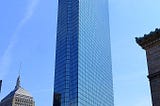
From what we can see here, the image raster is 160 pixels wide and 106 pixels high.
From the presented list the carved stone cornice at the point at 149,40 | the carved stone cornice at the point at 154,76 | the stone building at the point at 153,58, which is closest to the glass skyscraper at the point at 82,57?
the carved stone cornice at the point at 149,40

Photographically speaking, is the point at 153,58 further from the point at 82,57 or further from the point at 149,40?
the point at 82,57

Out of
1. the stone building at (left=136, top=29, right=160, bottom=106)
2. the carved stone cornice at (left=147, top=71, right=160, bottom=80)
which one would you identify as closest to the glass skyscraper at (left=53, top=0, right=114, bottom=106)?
the stone building at (left=136, top=29, right=160, bottom=106)

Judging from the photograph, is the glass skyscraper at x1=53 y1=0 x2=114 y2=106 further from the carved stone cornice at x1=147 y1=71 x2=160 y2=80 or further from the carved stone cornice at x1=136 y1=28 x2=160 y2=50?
the carved stone cornice at x1=147 y1=71 x2=160 y2=80

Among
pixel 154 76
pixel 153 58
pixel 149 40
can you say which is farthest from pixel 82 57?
pixel 154 76

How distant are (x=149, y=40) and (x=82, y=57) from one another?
93.3m

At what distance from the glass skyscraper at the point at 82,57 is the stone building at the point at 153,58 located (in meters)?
83.2

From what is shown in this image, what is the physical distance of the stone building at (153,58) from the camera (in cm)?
3114

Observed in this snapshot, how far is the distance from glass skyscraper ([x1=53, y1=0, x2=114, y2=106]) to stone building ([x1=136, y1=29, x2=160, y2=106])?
83153 millimetres

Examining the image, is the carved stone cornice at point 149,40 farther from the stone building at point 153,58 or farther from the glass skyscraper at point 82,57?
the glass skyscraper at point 82,57

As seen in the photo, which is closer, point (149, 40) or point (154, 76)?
point (154, 76)

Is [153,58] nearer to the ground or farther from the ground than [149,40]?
nearer to the ground

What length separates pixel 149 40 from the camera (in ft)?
112

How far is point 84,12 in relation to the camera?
5689 inches

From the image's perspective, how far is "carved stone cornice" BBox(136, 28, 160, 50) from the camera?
33531 millimetres
